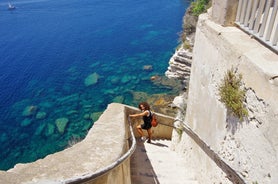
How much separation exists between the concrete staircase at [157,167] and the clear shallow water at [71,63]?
11464 mm

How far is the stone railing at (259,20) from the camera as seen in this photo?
3.61 m

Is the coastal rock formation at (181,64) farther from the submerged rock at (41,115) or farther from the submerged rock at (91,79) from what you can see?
the submerged rock at (41,115)

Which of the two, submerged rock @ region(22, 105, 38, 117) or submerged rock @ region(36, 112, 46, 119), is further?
submerged rock @ region(22, 105, 38, 117)

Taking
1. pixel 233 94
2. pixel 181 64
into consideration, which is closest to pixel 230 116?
pixel 233 94

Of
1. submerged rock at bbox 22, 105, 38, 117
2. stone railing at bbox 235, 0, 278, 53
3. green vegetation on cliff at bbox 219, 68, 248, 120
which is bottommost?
submerged rock at bbox 22, 105, 38, 117

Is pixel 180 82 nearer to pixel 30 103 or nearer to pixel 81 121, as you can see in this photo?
pixel 81 121

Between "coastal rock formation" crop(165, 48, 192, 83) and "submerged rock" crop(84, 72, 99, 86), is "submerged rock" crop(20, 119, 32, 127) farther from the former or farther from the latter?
"coastal rock formation" crop(165, 48, 192, 83)

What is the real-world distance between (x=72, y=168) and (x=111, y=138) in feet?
3.51

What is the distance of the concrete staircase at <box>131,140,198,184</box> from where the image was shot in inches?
221

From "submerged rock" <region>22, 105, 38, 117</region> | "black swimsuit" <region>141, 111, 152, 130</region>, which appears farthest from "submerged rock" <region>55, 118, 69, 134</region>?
"black swimsuit" <region>141, 111, 152, 130</region>

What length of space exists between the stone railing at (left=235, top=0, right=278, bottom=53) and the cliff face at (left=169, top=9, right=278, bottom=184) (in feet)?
0.37

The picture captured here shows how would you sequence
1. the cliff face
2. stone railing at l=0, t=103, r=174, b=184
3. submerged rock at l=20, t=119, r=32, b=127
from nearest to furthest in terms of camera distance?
stone railing at l=0, t=103, r=174, b=184 → the cliff face → submerged rock at l=20, t=119, r=32, b=127

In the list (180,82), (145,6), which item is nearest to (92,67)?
(180,82)

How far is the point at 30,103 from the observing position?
2289 cm
